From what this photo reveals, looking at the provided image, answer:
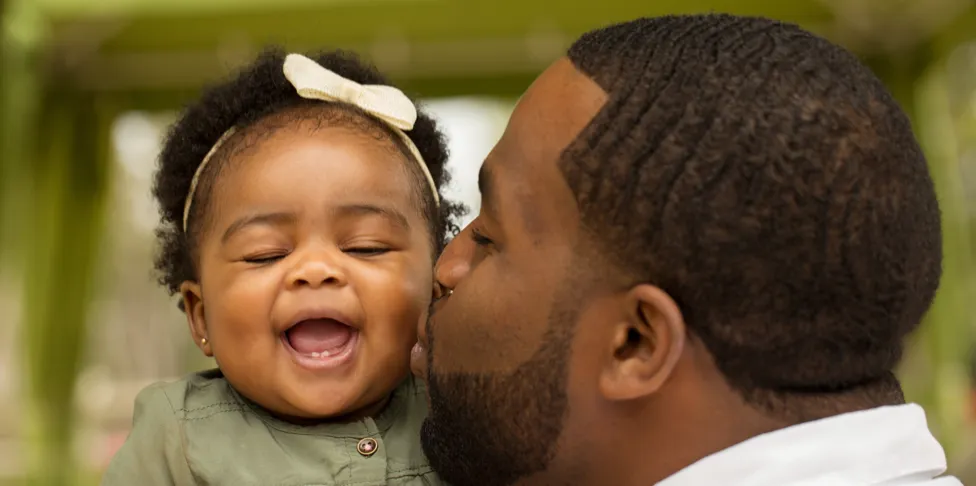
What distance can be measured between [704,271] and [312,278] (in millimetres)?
612

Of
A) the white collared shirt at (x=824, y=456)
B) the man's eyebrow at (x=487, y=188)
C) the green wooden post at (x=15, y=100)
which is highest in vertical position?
the man's eyebrow at (x=487, y=188)

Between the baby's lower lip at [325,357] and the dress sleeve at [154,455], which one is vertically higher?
the baby's lower lip at [325,357]

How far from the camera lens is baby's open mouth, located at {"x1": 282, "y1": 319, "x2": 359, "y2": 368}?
1420mm

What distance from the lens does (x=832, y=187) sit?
97 cm

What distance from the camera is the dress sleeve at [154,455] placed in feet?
4.42

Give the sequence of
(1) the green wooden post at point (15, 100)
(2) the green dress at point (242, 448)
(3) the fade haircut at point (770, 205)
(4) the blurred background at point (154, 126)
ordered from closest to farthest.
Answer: (3) the fade haircut at point (770, 205) < (2) the green dress at point (242, 448) < (1) the green wooden post at point (15, 100) < (4) the blurred background at point (154, 126)

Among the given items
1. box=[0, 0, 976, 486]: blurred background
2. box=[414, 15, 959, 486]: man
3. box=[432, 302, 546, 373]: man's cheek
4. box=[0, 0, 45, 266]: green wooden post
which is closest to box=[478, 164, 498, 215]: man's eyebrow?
box=[414, 15, 959, 486]: man

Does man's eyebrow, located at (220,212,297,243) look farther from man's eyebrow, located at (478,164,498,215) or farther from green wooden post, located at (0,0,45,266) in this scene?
green wooden post, located at (0,0,45,266)

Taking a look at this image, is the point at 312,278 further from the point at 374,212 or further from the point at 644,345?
the point at 644,345

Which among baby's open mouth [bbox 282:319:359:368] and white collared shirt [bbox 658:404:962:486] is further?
baby's open mouth [bbox 282:319:359:368]

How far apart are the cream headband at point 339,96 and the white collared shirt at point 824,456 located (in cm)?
79

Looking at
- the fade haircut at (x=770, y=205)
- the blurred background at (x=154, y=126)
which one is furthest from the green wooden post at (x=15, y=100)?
the fade haircut at (x=770, y=205)

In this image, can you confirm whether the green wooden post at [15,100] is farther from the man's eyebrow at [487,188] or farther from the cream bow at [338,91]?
the man's eyebrow at [487,188]

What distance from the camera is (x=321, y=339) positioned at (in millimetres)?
1441
